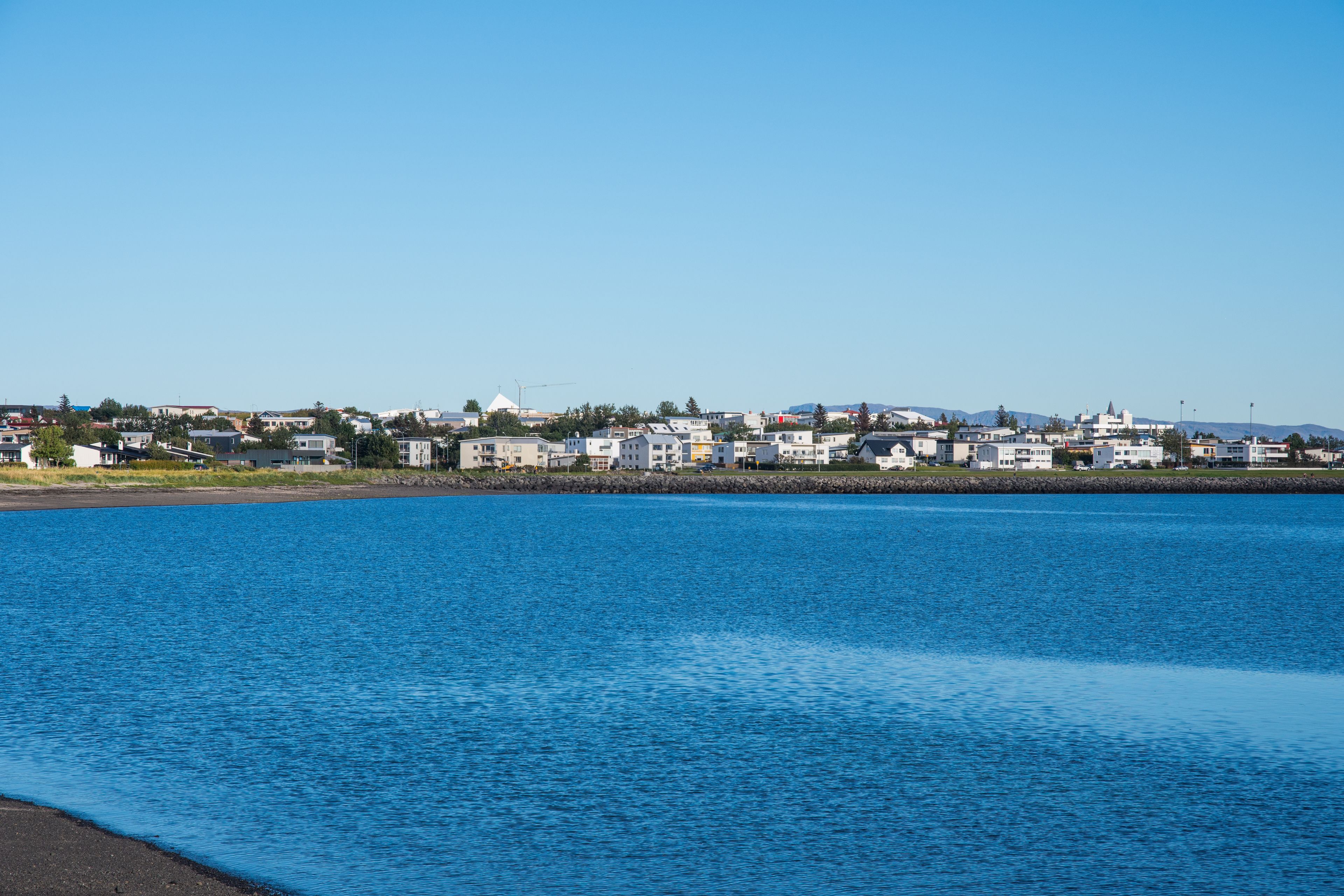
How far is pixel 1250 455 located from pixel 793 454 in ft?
235

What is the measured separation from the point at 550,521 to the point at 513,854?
6016 centimetres

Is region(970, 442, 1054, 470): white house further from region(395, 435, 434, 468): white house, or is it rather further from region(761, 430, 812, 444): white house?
region(395, 435, 434, 468): white house

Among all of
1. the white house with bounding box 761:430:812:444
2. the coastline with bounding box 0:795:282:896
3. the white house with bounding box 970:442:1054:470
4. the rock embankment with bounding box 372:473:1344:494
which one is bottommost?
the rock embankment with bounding box 372:473:1344:494

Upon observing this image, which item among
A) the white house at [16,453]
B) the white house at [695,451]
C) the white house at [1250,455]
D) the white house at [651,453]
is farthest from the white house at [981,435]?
the white house at [16,453]

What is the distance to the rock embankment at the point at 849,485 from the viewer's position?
115 m

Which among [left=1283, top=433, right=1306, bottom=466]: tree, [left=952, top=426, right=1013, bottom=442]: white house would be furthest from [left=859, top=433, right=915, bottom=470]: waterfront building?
A: [left=1283, top=433, right=1306, bottom=466]: tree

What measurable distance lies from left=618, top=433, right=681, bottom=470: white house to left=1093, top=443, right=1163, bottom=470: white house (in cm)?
6184

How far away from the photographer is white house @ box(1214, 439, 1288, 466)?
16325cm

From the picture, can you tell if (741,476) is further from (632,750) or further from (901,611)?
(632,750)

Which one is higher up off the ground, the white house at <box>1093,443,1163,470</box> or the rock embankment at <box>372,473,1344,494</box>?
the white house at <box>1093,443,1163,470</box>

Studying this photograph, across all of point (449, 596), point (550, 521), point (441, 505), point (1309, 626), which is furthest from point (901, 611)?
point (441, 505)

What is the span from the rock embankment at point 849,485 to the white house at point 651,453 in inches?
778

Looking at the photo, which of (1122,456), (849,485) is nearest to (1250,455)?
(1122,456)

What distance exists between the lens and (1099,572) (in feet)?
138
